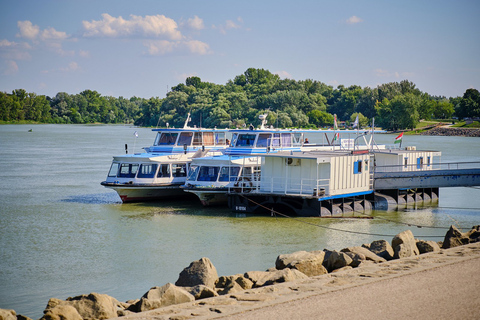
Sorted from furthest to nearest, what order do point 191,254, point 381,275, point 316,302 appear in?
1. point 191,254
2. point 381,275
3. point 316,302

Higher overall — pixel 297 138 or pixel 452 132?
pixel 297 138

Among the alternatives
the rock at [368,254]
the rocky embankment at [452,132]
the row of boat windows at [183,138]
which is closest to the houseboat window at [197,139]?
the row of boat windows at [183,138]

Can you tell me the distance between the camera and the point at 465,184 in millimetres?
34938

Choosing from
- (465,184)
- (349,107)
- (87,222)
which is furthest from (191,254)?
(349,107)

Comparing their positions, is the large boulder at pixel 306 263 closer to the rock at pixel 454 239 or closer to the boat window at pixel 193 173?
the rock at pixel 454 239

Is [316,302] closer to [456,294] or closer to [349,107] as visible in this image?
[456,294]

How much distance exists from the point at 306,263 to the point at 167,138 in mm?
25641

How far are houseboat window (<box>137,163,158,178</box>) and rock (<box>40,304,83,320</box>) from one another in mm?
22962

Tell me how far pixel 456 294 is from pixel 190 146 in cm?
2907

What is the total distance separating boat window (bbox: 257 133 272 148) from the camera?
38.6 metres

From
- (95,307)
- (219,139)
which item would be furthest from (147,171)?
(95,307)

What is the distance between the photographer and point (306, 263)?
18.0 m

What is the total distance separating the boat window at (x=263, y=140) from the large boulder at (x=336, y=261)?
19.8m

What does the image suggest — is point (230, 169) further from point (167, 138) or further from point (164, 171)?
point (167, 138)
